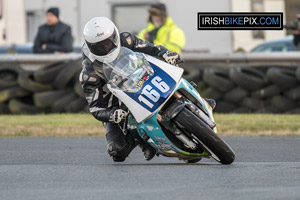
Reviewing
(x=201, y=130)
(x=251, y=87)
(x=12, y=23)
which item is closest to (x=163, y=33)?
(x=251, y=87)

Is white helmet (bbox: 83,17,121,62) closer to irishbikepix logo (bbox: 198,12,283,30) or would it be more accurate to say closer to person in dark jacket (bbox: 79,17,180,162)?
person in dark jacket (bbox: 79,17,180,162)

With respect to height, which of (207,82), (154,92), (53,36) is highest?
(154,92)

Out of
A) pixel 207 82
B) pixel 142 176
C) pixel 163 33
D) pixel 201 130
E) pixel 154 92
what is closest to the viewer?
pixel 142 176

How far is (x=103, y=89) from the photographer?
23.5 ft

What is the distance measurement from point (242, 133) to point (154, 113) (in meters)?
4.30

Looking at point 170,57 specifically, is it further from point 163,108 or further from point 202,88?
point 202,88

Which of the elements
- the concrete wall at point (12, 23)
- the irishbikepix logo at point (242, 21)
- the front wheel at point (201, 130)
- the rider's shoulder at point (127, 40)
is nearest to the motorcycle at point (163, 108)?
the front wheel at point (201, 130)

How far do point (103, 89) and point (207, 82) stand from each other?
5535 millimetres

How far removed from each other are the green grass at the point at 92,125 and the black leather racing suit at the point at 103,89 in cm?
341

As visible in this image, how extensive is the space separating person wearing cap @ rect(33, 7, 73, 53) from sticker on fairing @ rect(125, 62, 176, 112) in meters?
7.28

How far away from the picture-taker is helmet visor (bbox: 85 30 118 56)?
674 cm

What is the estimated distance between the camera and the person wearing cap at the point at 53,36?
13.7 metres

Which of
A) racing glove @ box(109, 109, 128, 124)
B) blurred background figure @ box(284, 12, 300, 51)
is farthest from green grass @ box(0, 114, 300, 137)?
racing glove @ box(109, 109, 128, 124)

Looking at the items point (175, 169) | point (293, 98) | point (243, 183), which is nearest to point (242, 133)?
point (293, 98)
